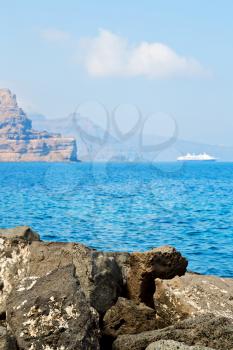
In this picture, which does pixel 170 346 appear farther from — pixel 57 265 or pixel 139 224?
pixel 139 224

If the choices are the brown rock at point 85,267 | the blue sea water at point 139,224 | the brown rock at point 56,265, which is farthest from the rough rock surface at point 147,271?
the blue sea water at point 139,224

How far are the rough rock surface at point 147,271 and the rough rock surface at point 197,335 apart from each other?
2970mm

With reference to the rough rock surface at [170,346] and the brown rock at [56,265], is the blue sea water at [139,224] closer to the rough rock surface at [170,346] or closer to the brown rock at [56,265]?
the brown rock at [56,265]

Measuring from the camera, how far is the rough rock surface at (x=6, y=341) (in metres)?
7.57

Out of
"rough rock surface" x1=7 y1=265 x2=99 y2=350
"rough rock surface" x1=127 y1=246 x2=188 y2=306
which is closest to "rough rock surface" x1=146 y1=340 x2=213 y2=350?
"rough rock surface" x1=7 y1=265 x2=99 y2=350

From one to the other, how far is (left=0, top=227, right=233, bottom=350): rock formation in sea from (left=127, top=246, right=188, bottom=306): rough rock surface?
19mm

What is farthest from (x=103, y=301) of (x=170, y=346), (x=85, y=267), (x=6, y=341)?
(x=170, y=346)

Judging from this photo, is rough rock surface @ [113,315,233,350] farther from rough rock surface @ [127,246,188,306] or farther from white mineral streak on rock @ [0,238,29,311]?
rough rock surface @ [127,246,188,306]

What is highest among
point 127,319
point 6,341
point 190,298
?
point 190,298

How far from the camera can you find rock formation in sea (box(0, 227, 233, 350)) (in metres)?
7.83

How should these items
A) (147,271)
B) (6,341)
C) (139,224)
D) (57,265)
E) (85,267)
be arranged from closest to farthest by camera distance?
(6,341) → (57,265) → (85,267) → (147,271) → (139,224)

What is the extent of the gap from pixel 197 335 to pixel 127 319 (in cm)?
207

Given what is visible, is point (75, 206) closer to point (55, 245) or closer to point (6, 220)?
point (6, 220)

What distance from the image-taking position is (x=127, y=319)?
998 cm
